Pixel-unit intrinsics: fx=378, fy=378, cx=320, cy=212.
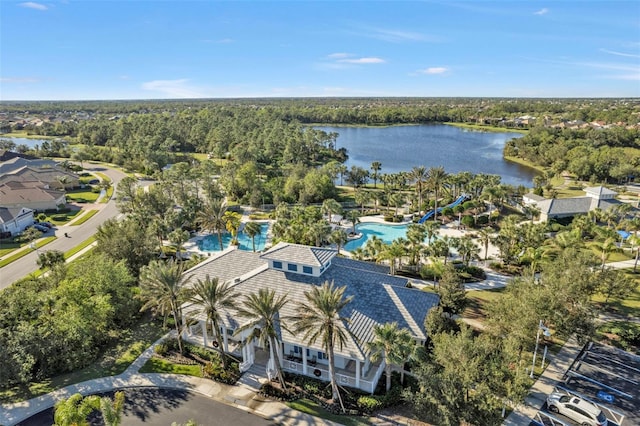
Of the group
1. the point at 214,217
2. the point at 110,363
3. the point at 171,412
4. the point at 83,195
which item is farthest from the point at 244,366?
the point at 83,195

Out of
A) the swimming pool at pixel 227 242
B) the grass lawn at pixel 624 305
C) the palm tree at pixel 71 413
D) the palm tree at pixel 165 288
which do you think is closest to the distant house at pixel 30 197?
the swimming pool at pixel 227 242

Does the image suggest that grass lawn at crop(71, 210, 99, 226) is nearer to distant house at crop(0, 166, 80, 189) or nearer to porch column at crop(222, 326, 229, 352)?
distant house at crop(0, 166, 80, 189)

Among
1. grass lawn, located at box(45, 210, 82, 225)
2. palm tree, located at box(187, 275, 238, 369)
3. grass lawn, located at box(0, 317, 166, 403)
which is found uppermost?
palm tree, located at box(187, 275, 238, 369)

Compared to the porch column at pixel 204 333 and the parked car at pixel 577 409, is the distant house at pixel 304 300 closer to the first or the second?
the porch column at pixel 204 333

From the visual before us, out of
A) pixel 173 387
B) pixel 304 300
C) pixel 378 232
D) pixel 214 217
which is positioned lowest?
pixel 173 387

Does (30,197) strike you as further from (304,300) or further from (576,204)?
(576,204)

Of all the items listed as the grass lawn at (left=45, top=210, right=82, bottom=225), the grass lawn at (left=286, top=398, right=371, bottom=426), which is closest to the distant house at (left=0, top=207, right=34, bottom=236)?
the grass lawn at (left=45, top=210, right=82, bottom=225)
